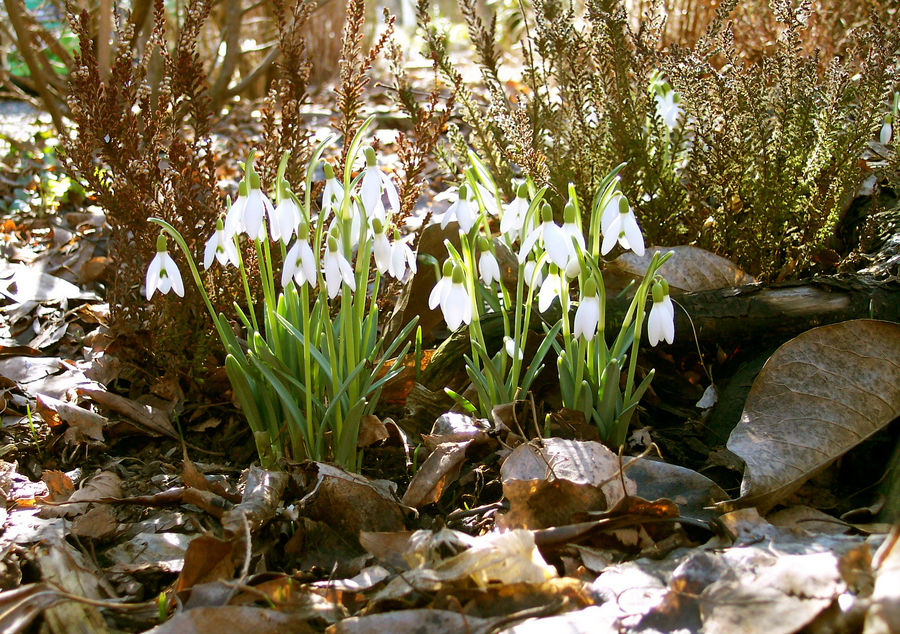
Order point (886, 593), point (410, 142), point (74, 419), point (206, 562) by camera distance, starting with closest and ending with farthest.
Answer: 1. point (886, 593)
2. point (206, 562)
3. point (74, 419)
4. point (410, 142)

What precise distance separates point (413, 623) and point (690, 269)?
1.34 meters

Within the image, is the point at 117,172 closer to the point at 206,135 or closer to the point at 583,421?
the point at 206,135

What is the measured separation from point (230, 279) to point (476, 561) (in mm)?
1342

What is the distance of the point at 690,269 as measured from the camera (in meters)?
2.10

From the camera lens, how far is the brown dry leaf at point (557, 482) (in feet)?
4.48

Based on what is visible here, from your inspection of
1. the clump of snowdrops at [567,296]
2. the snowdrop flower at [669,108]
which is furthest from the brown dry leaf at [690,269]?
the snowdrop flower at [669,108]

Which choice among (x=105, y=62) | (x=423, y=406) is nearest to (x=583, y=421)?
(x=423, y=406)

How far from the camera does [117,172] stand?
2.14 m

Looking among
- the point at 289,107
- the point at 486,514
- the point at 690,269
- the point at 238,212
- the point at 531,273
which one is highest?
the point at 289,107

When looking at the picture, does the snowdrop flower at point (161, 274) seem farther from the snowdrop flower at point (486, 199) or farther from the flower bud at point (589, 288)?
the flower bud at point (589, 288)

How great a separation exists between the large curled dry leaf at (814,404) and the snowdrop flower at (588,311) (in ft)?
1.18

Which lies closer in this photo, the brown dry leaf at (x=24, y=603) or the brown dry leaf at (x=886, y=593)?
the brown dry leaf at (x=886, y=593)

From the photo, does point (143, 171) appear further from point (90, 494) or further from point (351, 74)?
point (90, 494)

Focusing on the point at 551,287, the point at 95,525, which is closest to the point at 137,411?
the point at 95,525
